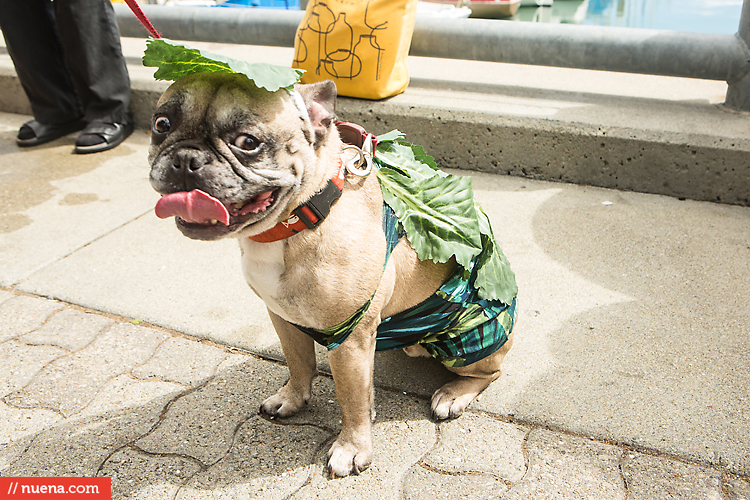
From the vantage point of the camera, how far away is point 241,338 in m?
2.67

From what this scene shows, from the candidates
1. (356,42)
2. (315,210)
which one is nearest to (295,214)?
(315,210)

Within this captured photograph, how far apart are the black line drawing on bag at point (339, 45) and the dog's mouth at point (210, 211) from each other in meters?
2.73

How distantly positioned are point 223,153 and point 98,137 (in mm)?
3825

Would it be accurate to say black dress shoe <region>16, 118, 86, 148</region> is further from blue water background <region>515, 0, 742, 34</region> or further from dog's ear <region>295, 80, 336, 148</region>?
blue water background <region>515, 0, 742, 34</region>

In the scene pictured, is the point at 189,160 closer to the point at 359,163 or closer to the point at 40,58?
the point at 359,163

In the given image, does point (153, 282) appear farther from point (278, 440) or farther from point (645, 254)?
point (645, 254)

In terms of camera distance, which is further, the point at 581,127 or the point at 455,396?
the point at 581,127

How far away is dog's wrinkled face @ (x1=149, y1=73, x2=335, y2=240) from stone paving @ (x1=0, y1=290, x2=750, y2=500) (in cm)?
94

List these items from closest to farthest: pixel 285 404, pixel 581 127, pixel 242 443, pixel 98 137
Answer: pixel 242 443, pixel 285 404, pixel 581 127, pixel 98 137

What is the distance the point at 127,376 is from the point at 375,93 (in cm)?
269

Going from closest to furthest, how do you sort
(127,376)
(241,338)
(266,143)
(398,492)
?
(266,143)
(398,492)
(127,376)
(241,338)

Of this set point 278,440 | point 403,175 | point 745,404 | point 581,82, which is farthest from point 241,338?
point 581,82

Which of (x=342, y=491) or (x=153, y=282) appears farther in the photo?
(x=153, y=282)

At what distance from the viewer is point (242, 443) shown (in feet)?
6.91
